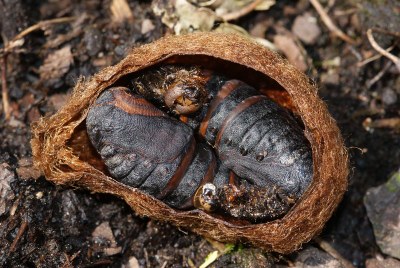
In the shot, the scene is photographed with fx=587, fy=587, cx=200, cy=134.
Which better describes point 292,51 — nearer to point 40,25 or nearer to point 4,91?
point 40,25

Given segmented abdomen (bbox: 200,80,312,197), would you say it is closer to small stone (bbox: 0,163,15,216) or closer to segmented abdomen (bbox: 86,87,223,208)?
segmented abdomen (bbox: 86,87,223,208)

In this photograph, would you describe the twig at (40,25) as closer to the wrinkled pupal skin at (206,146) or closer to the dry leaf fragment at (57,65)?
the dry leaf fragment at (57,65)

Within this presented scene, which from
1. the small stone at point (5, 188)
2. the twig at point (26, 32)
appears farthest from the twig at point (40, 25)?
the small stone at point (5, 188)

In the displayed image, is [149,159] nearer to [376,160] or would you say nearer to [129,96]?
[129,96]

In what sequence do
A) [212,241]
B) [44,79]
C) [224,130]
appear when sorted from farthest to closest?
[44,79], [212,241], [224,130]

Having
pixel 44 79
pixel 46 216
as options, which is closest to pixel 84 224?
pixel 46 216

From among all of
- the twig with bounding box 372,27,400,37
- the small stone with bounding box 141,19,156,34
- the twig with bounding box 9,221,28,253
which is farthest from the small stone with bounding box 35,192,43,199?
the twig with bounding box 372,27,400,37

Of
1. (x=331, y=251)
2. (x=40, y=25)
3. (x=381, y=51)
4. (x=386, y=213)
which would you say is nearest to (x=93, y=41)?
(x=40, y=25)
